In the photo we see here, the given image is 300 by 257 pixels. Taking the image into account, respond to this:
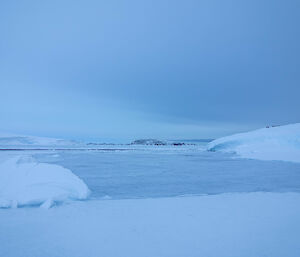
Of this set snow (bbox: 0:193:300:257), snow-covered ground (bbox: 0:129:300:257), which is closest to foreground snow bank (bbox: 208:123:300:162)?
snow-covered ground (bbox: 0:129:300:257)

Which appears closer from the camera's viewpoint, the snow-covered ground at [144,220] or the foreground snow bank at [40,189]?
the snow-covered ground at [144,220]

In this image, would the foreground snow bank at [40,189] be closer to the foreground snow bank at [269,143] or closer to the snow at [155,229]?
the snow at [155,229]

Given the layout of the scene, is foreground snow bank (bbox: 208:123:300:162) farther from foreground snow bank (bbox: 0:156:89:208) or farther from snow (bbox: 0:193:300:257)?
foreground snow bank (bbox: 0:156:89:208)

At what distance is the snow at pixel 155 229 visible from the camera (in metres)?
1.53

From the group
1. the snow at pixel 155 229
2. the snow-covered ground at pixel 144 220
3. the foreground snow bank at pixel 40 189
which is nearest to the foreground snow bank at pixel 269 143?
the snow-covered ground at pixel 144 220

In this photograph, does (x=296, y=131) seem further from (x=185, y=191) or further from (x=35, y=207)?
(x=35, y=207)

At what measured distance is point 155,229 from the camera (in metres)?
1.91

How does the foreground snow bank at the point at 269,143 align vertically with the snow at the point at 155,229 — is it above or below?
above

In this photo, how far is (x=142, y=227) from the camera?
1.97 m

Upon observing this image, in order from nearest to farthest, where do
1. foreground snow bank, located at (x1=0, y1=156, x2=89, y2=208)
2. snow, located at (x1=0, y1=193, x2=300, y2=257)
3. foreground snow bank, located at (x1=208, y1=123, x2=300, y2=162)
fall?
1. snow, located at (x1=0, y1=193, x2=300, y2=257)
2. foreground snow bank, located at (x1=0, y1=156, x2=89, y2=208)
3. foreground snow bank, located at (x1=208, y1=123, x2=300, y2=162)

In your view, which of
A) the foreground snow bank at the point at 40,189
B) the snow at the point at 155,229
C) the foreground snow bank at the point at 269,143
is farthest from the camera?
the foreground snow bank at the point at 269,143

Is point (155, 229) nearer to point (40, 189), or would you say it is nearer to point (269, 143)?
point (40, 189)

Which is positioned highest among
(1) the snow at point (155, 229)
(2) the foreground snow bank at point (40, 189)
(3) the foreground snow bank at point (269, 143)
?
(3) the foreground snow bank at point (269, 143)

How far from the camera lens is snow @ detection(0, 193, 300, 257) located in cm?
153
